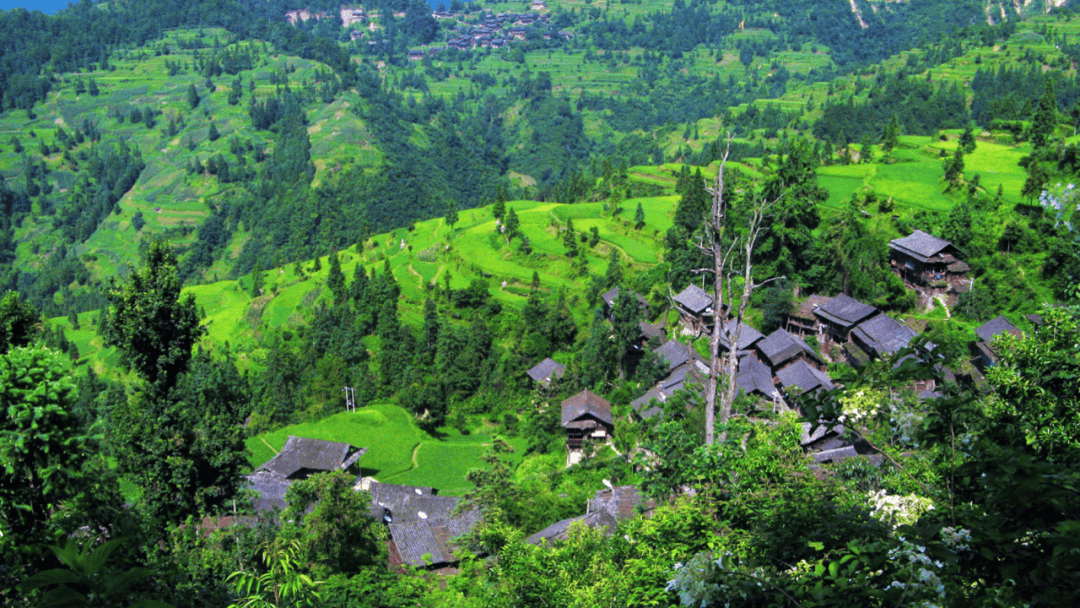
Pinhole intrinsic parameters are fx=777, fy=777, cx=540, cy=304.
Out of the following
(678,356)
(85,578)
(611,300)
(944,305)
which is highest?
(85,578)

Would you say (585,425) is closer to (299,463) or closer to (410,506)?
(410,506)

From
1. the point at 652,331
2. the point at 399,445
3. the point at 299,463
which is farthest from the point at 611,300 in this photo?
the point at 299,463

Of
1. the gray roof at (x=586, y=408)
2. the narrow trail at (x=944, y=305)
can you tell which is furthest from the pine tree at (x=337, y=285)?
the narrow trail at (x=944, y=305)

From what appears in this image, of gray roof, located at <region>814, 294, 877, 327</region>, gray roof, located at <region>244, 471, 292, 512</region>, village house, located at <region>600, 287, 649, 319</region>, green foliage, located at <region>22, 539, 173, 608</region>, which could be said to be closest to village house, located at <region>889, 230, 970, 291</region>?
gray roof, located at <region>814, 294, 877, 327</region>

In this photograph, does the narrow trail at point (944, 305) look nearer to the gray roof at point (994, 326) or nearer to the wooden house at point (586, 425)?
the gray roof at point (994, 326)

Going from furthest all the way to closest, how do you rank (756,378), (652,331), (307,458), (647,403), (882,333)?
(652,331), (307,458), (647,403), (756,378), (882,333)

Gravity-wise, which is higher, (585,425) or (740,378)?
(740,378)

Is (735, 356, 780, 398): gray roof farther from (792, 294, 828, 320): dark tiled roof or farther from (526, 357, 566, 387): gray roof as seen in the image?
(526, 357, 566, 387): gray roof

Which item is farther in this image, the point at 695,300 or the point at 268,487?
the point at 695,300
